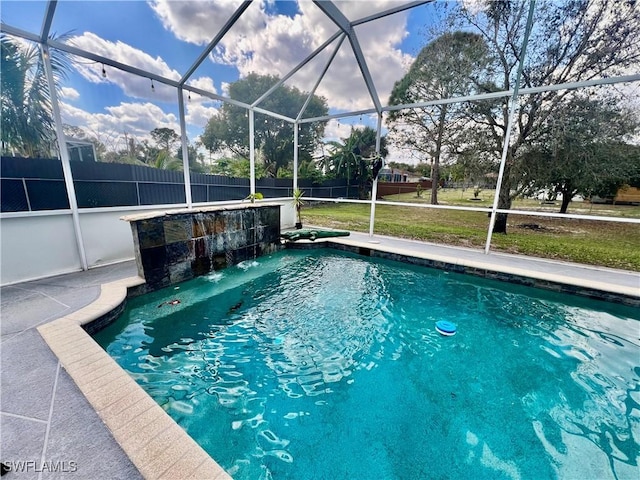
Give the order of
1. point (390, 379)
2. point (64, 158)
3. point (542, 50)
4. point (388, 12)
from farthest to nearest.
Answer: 1. point (542, 50)
2. point (388, 12)
3. point (64, 158)
4. point (390, 379)

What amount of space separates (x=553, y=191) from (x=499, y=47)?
501 centimetres

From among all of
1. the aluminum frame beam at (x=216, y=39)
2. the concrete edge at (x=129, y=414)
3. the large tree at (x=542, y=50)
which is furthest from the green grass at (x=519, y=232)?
the concrete edge at (x=129, y=414)

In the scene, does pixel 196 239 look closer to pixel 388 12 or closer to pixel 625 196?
pixel 388 12

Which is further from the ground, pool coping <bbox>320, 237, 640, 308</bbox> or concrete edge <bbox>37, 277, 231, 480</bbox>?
concrete edge <bbox>37, 277, 231, 480</bbox>

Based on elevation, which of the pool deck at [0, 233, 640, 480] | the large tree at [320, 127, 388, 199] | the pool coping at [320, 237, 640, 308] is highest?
the large tree at [320, 127, 388, 199]

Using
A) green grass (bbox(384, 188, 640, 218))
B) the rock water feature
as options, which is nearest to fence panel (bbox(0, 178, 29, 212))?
the rock water feature

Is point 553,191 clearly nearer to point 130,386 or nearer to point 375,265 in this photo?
point 375,265

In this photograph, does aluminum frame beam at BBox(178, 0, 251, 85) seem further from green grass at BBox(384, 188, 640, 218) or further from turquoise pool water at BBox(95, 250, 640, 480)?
green grass at BBox(384, 188, 640, 218)

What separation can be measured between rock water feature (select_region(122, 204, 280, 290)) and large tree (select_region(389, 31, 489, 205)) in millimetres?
5703

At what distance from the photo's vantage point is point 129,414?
177 cm

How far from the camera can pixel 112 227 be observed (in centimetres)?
493

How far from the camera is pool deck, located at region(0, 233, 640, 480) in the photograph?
4.78 ft

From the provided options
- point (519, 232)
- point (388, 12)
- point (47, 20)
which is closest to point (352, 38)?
point (388, 12)

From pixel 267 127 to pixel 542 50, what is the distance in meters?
15.2
